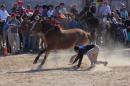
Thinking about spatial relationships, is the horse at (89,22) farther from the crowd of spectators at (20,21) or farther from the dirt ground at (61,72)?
the dirt ground at (61,72)

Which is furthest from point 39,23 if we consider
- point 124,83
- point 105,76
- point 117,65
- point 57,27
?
point 124,83

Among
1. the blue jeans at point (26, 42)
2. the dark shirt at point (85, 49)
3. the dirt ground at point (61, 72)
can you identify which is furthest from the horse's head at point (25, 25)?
the dark shirt at point (85, 49)

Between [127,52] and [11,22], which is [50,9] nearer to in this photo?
[11,22]

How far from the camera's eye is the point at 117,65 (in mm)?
15750

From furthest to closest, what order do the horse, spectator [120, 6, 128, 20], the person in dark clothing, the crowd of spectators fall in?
spectator [120, 6, 128, 20] < the horse < the crowd of spectators < the person in dark clothing

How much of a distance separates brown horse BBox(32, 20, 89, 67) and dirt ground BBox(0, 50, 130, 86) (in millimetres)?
583

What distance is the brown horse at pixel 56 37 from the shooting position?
628 inches

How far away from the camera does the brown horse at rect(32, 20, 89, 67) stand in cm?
1595

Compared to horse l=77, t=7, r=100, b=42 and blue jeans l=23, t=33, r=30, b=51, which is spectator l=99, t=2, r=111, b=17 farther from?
blue jeans l=23, t=33, r=30, b=51

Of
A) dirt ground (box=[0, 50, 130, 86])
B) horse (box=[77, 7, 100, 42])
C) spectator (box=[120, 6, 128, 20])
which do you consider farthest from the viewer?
spectator (box=[120, 6, 128, 20])

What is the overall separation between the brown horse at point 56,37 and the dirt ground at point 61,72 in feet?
1.91

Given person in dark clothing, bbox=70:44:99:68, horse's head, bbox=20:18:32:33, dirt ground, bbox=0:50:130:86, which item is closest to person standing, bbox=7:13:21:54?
horse's head, bbox=20:18:32:33

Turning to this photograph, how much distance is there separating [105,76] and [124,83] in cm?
124

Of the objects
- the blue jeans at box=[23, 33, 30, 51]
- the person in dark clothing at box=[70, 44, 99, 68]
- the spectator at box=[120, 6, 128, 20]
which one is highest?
the spectator at box=[120, 6, 128, 20]
